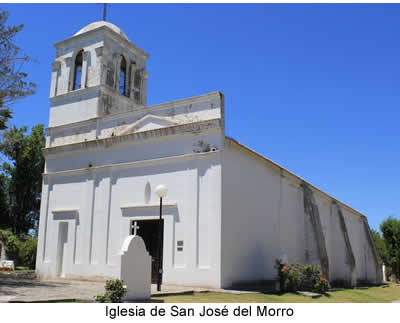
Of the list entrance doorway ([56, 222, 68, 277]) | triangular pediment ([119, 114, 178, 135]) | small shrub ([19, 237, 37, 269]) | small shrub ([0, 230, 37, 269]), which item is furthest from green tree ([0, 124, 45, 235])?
triangular pediment ([119, 114, 178, 135])

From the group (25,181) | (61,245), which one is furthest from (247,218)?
(25,181)

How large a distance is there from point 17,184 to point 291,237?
28418 millimetres

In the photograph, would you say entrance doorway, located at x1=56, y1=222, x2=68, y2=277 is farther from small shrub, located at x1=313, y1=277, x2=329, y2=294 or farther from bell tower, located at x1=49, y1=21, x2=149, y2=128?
small shrub, located at x1=313, y1=277, x2=329, y2=294

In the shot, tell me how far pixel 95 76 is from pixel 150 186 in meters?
7.68

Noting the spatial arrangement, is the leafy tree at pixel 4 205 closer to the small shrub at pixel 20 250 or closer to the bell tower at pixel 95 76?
the small shrub at pixel 20 250

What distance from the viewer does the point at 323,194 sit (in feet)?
92.9

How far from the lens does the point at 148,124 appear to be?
18531 millimetres

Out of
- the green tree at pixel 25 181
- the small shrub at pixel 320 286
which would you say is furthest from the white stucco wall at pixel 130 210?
the green tree at pixel 25 181

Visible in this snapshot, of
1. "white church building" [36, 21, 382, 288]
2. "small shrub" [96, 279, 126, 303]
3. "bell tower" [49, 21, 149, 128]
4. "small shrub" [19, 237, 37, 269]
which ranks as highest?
"bell tower" [49, 21, 149, 128]

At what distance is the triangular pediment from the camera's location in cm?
1800

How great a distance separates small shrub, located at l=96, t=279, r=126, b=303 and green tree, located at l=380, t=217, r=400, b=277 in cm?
3781

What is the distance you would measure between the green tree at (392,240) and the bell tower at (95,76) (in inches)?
1186

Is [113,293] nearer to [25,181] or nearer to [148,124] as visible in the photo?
[148,124]
